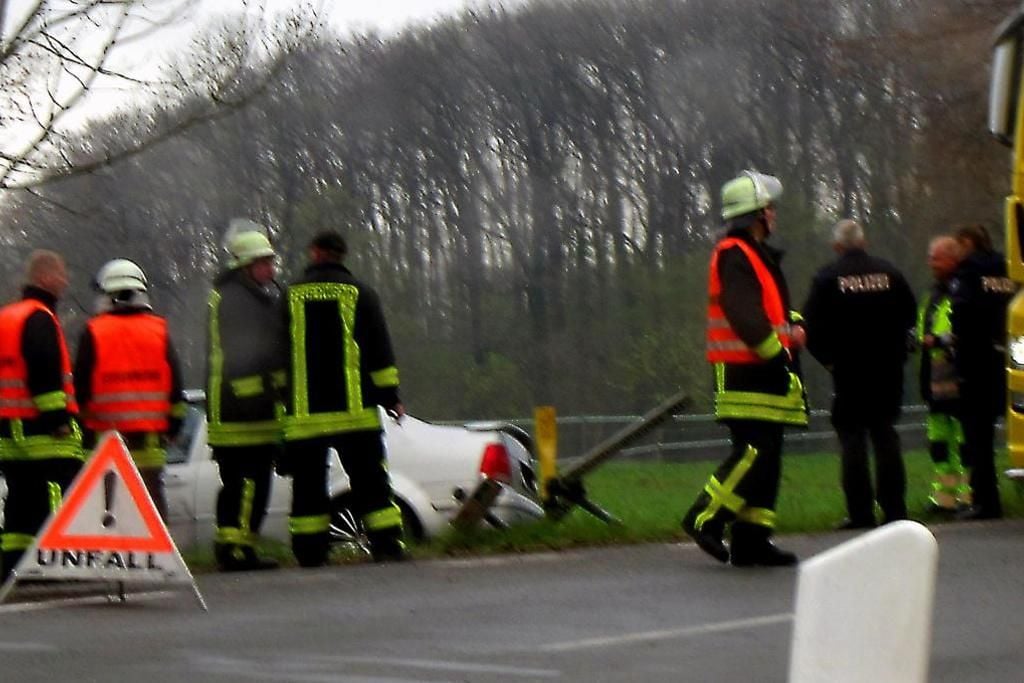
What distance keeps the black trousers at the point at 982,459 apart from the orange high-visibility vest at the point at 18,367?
5.88 metres

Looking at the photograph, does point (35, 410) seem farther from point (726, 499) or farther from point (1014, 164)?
point (1014, 164)

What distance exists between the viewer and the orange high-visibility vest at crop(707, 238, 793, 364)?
9.44 metres

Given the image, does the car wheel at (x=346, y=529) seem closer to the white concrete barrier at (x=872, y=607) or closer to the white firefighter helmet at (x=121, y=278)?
the white firefighter helmet at (x=121, y=278)

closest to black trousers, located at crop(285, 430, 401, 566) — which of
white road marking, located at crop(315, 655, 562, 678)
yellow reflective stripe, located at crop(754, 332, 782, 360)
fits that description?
yellow reflective stripe, located at crop(754, 332, 782, 360)

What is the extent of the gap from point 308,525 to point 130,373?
1193 mm

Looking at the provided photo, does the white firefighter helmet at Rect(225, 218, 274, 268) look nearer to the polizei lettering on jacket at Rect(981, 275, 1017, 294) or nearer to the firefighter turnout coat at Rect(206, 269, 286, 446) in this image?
the firefighter turnout coat at Rect(206, 269, 286, 446)

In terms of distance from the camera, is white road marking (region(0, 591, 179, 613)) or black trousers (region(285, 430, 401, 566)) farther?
black trousers (region(285, 430, 401, 566))

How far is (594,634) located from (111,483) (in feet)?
7.83

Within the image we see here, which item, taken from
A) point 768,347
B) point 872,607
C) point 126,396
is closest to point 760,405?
point 768,347

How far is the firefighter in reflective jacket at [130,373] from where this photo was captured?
1058 cm

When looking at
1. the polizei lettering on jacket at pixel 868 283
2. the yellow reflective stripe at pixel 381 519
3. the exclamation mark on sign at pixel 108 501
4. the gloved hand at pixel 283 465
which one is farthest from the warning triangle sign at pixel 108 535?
the polizei lettering on jacket at pixel 868 283

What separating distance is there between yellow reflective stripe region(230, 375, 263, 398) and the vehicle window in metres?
1.81

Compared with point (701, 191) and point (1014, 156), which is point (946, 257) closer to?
point (1014, 156)

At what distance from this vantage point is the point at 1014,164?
11664 millimetres
